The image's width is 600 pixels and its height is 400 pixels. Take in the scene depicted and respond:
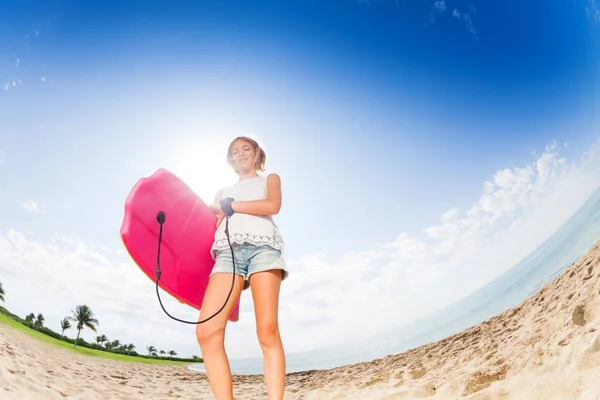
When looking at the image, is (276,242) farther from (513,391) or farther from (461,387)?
(461,387)

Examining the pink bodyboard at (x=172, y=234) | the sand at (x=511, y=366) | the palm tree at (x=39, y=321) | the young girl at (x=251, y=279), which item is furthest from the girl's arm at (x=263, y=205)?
the palm tree at (x=39, y=321)

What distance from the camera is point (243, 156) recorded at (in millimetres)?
2146

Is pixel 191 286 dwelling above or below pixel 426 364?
above

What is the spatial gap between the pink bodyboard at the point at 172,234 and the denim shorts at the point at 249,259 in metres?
0.37

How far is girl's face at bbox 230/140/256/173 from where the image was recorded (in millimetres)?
2148

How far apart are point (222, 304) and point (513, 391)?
160 centimetres

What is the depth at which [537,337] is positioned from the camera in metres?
2.87

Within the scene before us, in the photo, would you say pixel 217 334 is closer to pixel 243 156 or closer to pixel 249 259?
pixel 249 259

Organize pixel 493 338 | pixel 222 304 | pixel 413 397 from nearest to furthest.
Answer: pixel 222 304
pixel 413 397
pixel 493 338

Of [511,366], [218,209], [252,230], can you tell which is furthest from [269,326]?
[511,366]

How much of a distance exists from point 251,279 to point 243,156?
0.76 metres

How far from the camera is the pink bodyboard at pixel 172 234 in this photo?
2092 millimetres

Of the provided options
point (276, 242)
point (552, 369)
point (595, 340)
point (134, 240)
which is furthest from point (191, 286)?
point (595, 340)

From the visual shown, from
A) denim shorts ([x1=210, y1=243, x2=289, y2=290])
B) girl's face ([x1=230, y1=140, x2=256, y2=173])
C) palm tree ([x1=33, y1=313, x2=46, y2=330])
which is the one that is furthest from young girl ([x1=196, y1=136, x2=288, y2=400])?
palm tree ([x1=33, y1=313, x2=46, y2=330])
